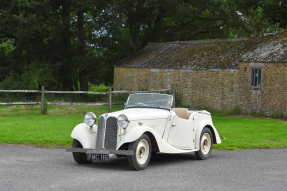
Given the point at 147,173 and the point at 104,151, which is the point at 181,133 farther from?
the point at 104,151

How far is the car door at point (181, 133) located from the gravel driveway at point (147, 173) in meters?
0.42

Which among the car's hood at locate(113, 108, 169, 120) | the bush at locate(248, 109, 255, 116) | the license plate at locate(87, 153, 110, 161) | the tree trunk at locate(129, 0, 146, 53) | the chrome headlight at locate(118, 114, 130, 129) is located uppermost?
the tree trunk at locate(129, 0, 146, 53)

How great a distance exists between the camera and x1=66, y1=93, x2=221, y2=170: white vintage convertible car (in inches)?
317

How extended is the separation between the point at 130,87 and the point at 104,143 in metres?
22.8

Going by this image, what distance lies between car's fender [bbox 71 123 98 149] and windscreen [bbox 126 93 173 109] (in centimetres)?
138

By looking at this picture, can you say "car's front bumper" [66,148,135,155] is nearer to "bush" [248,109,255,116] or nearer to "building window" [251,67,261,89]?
"bush" [248,109,255,116]

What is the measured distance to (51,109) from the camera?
66.9 ft

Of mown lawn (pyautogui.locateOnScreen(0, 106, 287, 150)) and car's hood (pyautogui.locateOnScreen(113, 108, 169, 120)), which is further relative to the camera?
mown lawn (pyautogui.locateOnScreen(0, 106, 287, 150))

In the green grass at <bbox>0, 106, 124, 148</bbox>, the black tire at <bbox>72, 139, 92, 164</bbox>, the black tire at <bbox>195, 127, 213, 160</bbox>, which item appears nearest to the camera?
the black tire at <bbox>72, 139, 92, 164</bbox>

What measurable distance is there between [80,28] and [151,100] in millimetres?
26724

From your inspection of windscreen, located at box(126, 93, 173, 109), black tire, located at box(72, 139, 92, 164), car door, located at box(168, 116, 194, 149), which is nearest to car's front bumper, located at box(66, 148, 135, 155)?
black tire, located at box(72, 139, 92, 164)

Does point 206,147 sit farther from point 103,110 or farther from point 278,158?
point 103,110

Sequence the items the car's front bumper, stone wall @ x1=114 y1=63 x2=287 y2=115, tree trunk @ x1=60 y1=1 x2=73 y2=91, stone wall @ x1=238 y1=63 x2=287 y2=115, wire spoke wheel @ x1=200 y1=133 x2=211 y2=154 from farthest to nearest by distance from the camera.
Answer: tree trunk @ x1=60 y1=1 x2=73 y2=91 < stone wall @ x1=114 y1=63 x2=287 y2=115 < stone wall @ x1=238 y1=63 x2=287 y2=115 < wire spoke wheel @ x1=200 y1=133 x2=211 y2=154 < the car's front bumper

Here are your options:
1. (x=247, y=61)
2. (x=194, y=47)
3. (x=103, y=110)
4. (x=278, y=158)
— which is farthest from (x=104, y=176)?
(x=194, y=47)
